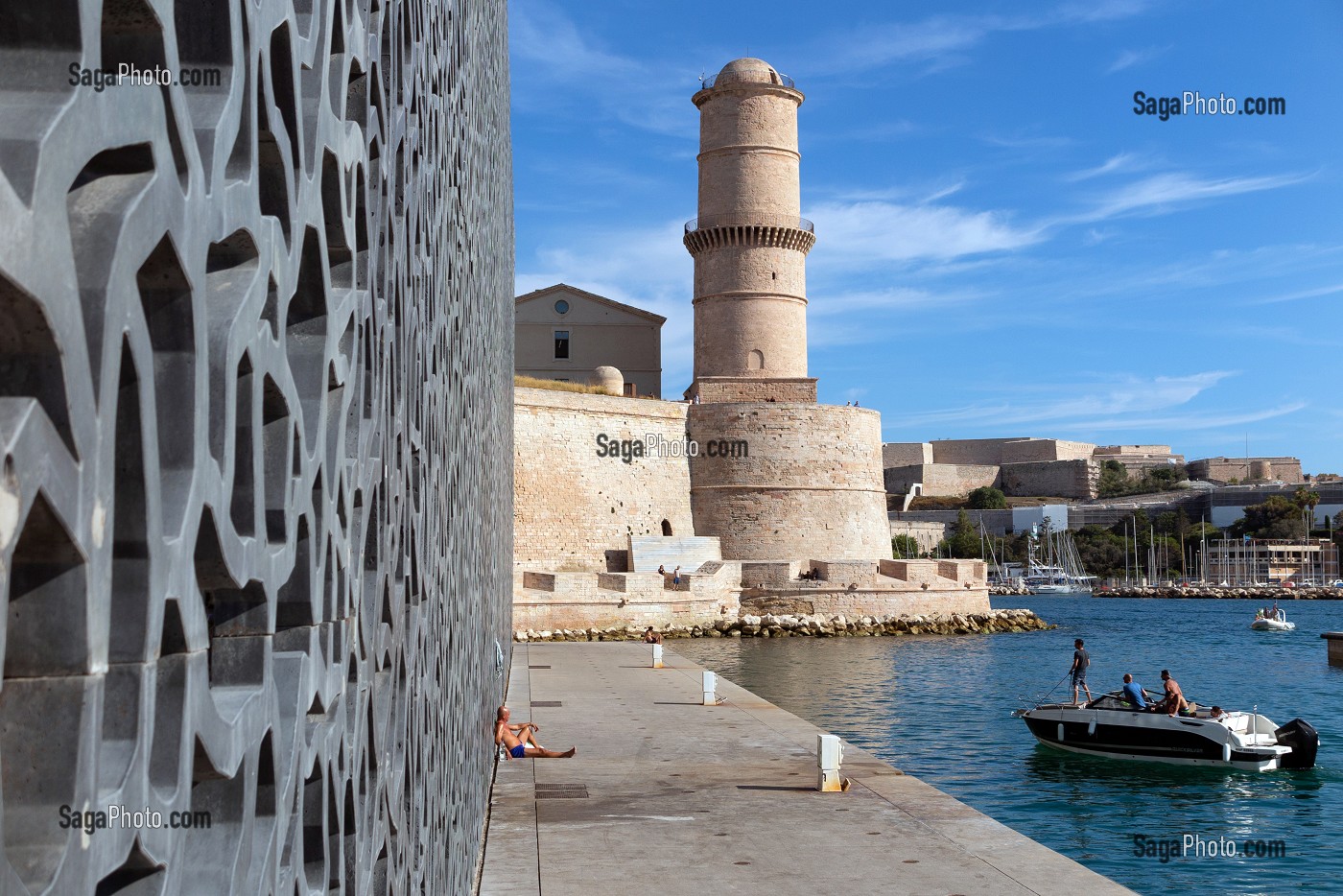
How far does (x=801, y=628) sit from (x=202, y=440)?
28.3 meters

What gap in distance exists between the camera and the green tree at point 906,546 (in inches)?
2499

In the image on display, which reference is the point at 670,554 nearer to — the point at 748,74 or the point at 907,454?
the point at 748,74

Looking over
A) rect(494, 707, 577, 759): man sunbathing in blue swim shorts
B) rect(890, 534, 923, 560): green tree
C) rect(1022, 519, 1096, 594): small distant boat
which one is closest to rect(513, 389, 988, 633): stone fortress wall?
rect(494, 707, 577, 759): man sunbathing in blue swim shorts

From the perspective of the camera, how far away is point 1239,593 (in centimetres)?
6506

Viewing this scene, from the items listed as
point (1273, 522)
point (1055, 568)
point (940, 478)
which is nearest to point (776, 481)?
point (1055, 568)

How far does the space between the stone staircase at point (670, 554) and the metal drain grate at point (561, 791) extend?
21.5 metres

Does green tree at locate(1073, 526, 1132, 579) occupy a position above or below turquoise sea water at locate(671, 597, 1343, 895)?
above

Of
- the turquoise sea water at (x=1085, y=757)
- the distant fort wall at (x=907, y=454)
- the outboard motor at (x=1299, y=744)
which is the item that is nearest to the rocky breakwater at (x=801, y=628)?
the turquoise sea water at (x=1085, y=757)

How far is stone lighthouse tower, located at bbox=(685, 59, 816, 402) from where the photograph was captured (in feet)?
108

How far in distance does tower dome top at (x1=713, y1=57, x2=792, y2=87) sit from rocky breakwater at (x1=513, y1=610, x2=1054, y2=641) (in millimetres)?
14259

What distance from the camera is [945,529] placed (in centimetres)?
7050

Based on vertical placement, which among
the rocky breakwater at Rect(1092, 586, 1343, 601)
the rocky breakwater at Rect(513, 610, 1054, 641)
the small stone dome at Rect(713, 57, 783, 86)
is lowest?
the rocky breakwater at Rect(1092, 586, 1343, 601)

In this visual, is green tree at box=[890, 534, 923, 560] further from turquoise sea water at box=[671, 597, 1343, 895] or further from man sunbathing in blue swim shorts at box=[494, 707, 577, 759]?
man sunbathing in blue swim shorts at box=[494, 707, 577, 759]

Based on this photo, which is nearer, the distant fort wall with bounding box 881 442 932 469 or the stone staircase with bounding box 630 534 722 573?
the stone staircase with bounding box 630 534 722 573
